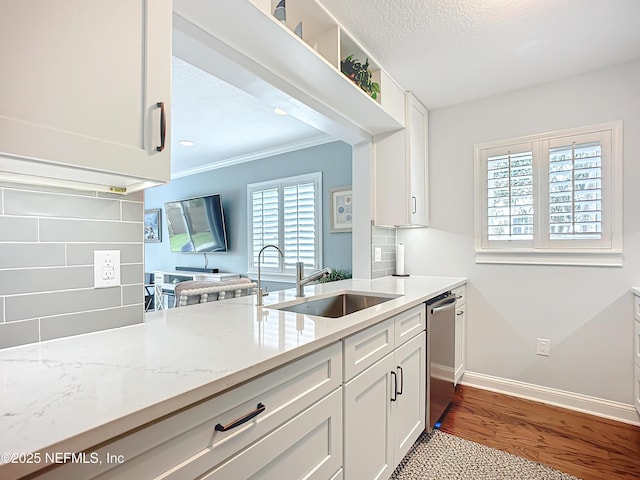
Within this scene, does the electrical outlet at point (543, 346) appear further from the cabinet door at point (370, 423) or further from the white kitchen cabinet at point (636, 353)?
the cabinet door at point (370, 423)

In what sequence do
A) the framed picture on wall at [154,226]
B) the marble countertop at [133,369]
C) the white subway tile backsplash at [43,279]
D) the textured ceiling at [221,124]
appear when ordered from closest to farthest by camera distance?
the marble countertop at [133,369] → the white subway tile backsplash at [43,279] → the textured ceiling at [221,124] → the framed picture on wall at [154,226]

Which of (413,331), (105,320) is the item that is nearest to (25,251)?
(105,320)

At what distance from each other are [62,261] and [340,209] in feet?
9.30

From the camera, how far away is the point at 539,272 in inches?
99.7

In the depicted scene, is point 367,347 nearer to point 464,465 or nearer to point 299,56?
point 464,465

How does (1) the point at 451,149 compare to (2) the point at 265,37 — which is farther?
(1) the point at 451,149

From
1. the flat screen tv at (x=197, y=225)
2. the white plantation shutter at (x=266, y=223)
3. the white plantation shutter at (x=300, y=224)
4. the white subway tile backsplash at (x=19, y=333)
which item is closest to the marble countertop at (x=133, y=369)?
the white subway tile backsplash at (x=19, y=333)

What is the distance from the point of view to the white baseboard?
2.21 meters

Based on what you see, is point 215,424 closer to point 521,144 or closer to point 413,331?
point 413,331

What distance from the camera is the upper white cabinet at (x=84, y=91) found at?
2.27 feet

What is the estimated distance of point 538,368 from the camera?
2.53 m

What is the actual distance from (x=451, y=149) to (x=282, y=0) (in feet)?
6.51

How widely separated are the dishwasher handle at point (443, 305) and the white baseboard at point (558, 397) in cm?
92

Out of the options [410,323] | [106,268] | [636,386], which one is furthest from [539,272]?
[106,268]
